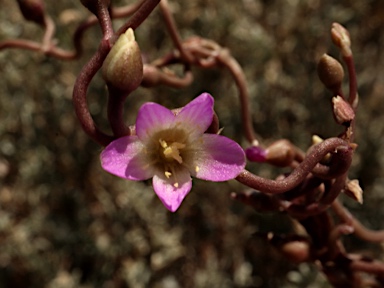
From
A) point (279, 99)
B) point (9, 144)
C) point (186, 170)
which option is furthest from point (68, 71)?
point (186, 170)

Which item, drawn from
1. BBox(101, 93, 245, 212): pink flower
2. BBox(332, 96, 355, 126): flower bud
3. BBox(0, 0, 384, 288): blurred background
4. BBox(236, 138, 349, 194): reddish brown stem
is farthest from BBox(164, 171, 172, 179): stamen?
BBox(0, 0, 384, 288): blurred background

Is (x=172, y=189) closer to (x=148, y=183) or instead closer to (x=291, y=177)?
(x=291, y=177)

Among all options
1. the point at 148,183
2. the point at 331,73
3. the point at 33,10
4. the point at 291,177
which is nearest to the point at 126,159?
the point at 291,177

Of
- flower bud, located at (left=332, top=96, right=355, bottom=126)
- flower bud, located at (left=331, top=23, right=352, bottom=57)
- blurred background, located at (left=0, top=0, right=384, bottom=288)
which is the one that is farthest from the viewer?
blurred background, located at (left=0, top=0, right=384, bottom=288)

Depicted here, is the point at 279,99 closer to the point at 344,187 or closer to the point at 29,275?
the point at 29,275

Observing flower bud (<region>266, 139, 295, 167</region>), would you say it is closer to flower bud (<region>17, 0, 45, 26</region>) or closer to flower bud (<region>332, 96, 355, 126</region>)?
flower bud (<region>332, 96, 355, 126</region>)

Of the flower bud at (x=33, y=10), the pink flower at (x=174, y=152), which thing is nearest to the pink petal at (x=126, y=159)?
the pink flower at (x=174, y=152)
